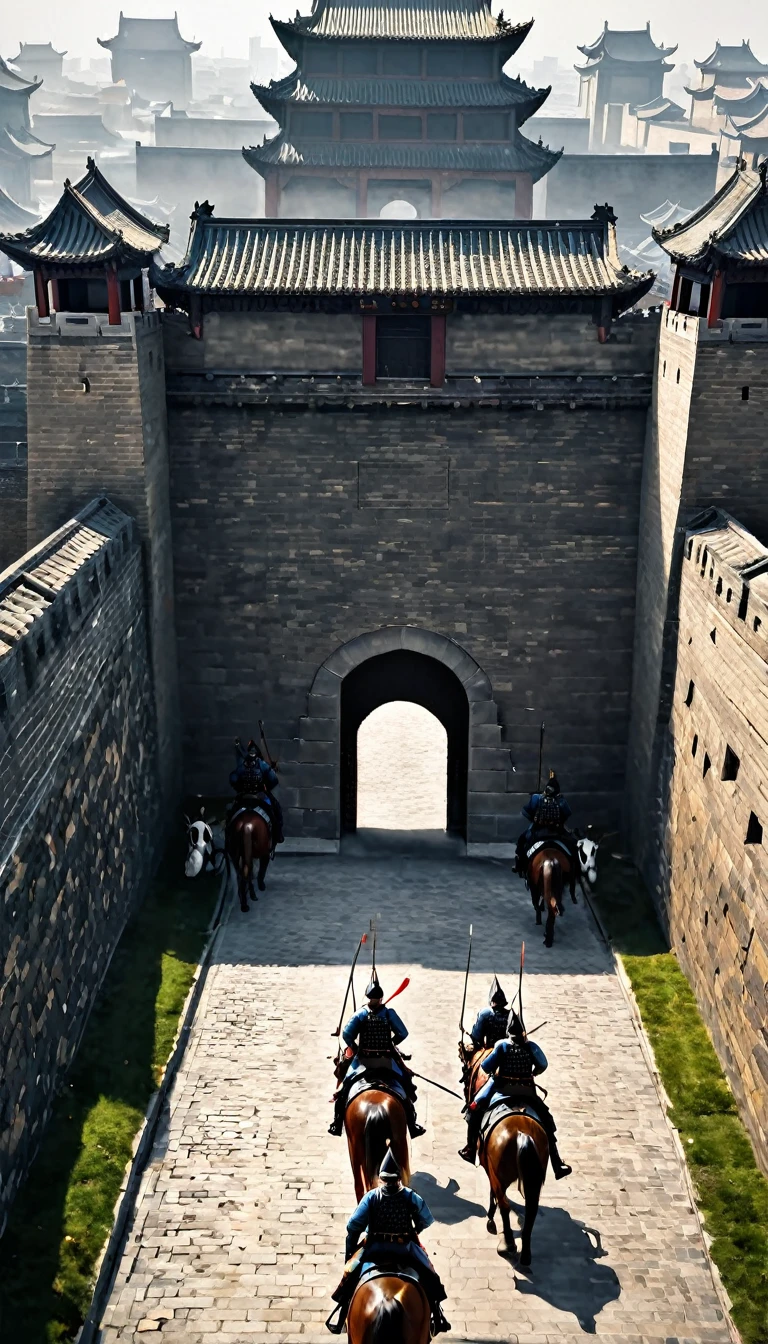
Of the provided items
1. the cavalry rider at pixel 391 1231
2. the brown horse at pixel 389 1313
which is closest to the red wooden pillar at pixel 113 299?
the cavalry rider at pixel 391 1231

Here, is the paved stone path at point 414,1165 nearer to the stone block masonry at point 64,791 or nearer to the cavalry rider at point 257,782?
the cavalry rider at point 257,782

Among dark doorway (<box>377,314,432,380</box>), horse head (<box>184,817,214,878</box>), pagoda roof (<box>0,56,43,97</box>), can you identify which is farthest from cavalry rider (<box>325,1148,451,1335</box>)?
pagoda roof (<box>0,56,43,97</box>)

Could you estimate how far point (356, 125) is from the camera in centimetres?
3900

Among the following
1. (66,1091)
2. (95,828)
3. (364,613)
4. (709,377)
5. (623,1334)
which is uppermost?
(709,377)

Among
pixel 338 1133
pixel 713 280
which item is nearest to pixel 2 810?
pixel 338 1133

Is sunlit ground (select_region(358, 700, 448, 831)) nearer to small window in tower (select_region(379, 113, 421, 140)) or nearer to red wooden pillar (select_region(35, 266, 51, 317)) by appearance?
red wooden pillar (select_region(35, 266, 51, 317))

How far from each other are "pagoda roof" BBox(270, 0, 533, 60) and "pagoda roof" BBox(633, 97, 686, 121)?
1610 inches

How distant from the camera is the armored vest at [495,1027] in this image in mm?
11812

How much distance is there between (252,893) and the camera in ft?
57.6

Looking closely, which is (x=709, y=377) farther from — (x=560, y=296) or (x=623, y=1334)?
(x=623, y=1334)

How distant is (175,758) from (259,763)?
9.39 ft

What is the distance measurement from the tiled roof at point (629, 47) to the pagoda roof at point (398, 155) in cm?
4646

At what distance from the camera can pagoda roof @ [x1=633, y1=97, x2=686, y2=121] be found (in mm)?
73944

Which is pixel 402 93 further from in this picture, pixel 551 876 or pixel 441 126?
pixel 551 876
